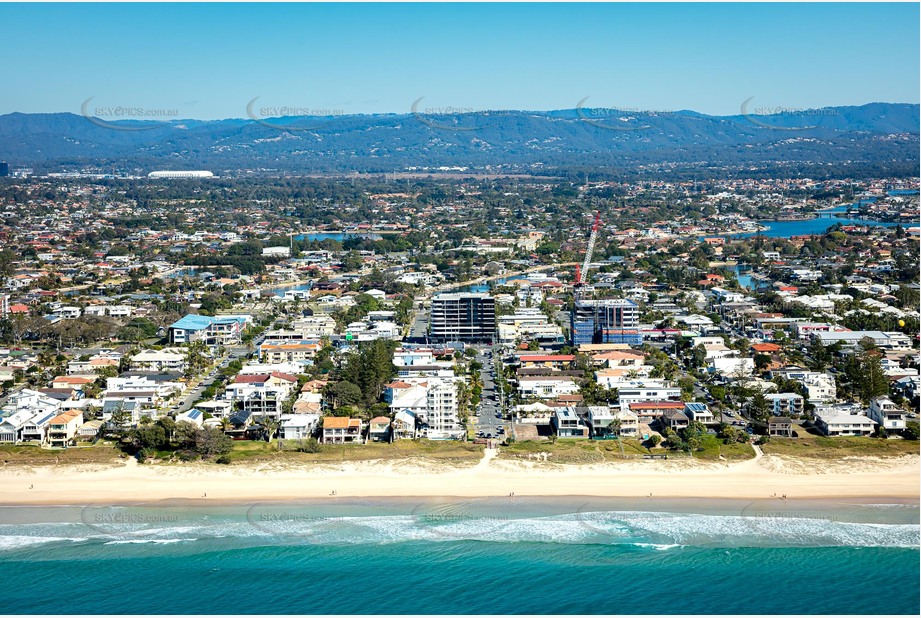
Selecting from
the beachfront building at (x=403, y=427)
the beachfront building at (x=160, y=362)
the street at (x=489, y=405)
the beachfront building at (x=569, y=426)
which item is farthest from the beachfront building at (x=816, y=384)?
the beachfront building at (x=160, y=362)

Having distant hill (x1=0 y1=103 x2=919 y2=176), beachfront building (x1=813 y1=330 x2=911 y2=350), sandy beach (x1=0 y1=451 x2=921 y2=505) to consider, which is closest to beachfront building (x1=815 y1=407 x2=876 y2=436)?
sandy beach (x1=0 y1=451 x2=921 y2=505)

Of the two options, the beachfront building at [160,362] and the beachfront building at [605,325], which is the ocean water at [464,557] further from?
the beachfront building at [605,325]

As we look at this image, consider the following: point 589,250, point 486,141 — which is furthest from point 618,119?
point 589,250

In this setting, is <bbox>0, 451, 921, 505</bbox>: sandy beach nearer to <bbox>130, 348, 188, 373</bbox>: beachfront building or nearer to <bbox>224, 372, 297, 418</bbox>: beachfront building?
<bbox>224, 372, 297, 418</bbox>: beachfront building

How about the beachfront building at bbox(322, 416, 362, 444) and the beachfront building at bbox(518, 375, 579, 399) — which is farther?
the beachfront building at bbox(518, 375, 579, 399)

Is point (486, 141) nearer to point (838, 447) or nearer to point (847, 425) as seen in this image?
point (847, 425)

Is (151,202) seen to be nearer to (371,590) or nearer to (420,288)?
(420,288)

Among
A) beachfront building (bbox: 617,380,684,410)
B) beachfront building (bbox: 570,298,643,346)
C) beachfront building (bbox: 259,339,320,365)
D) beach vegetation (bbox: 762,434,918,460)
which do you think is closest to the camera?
beach vegetation (bbox: 762,434,918,460)

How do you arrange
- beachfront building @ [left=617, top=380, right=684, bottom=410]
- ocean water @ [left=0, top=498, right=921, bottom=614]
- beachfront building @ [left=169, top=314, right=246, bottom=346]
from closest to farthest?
ocean water @ [left=0, top=498, right=921, bottom=614]
beachfront building @ [left=617, top=380, right=684, bottom=410]
beachfront building @ [left=169, top=314, right=246, bottom=346]
